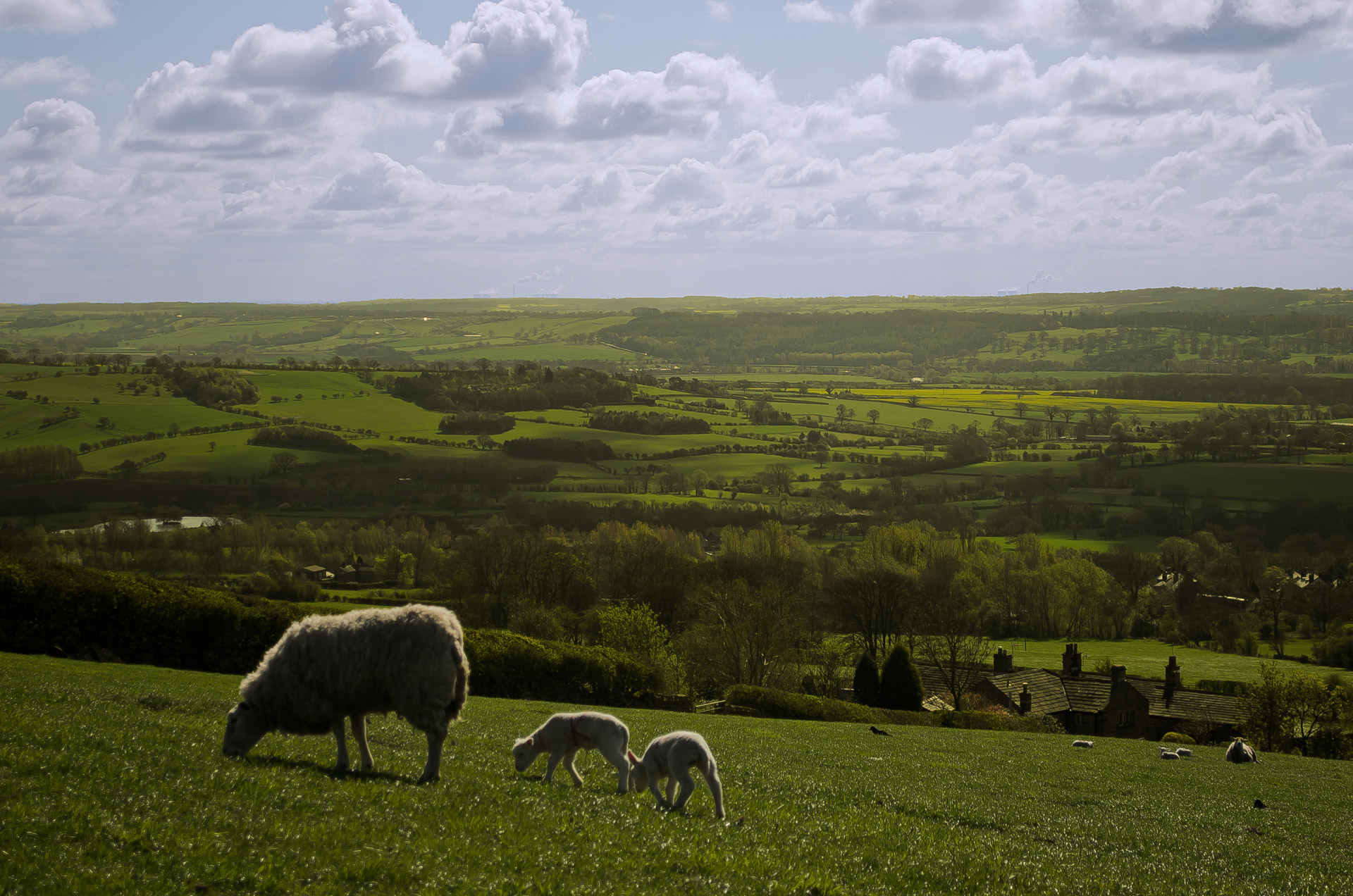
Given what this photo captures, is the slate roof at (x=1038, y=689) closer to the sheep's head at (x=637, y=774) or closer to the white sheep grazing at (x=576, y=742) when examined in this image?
the sheep's head at (x=637, y=774)

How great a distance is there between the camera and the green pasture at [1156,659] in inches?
2965

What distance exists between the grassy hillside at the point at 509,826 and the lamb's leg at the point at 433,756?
8.0 inches

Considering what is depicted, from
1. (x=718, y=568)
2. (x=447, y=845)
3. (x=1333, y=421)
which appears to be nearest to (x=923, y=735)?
(x=447, y=845)

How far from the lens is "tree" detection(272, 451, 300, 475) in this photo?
13250 centimetres

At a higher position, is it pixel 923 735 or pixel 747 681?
pixel 923 735

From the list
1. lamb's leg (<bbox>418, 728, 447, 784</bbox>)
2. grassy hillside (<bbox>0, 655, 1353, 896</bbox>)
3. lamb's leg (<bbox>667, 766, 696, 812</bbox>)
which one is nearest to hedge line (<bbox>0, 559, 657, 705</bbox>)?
grassy hillside (<bbox>0, 655, 1353, 896</bbox>)

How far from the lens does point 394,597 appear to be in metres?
81.4

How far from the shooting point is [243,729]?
39.5 feet

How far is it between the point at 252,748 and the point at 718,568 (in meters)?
64.2

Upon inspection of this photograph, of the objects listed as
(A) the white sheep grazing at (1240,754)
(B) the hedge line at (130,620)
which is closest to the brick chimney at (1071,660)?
(A) the white sheep grazing at (1240,754)

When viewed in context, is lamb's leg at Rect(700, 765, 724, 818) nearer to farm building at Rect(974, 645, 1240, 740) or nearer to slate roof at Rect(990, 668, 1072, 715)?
farm building at Rect(974, 645, 1240, 740)

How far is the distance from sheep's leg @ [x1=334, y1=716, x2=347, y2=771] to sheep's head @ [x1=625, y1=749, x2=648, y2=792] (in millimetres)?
3789

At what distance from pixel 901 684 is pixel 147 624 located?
124 feet

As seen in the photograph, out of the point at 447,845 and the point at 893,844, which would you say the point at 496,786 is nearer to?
the point at 447,845
